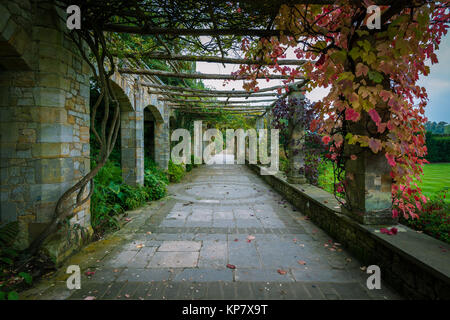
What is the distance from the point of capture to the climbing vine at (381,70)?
1.86 metres

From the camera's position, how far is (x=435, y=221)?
8.25 ft

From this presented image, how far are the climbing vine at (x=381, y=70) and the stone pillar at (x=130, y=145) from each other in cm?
394

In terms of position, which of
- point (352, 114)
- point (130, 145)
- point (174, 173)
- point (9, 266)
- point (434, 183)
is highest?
point (352, 114)

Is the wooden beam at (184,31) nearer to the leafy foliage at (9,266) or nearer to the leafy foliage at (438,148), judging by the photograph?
Answer: the leafy foliage at (9,266)

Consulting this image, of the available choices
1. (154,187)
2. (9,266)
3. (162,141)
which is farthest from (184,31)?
(162,141)

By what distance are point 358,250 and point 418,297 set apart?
79 cm

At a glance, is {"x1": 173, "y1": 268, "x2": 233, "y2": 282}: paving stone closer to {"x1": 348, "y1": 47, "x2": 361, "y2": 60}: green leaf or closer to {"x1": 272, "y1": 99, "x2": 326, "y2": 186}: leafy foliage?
{"x1": 348, "y1": 47, "x2": 361, "y2": 60}: green leaf

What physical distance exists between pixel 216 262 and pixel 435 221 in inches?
104

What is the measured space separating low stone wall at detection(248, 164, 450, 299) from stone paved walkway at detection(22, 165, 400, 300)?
0.15 meters

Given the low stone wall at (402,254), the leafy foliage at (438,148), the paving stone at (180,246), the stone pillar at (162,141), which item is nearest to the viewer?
the low stone wall at (402,254)

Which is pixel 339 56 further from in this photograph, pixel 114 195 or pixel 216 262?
pixel 114 195

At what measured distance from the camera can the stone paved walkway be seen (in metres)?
1.91

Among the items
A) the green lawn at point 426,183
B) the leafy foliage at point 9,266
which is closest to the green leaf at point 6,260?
the leafy foliage at point 9,266

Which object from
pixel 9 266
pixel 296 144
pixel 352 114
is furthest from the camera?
pixel 296 144
